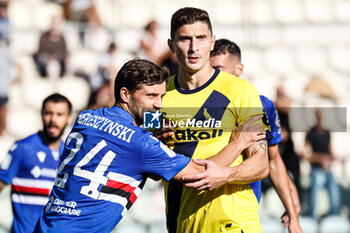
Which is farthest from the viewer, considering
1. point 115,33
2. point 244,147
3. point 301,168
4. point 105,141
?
point 115,33

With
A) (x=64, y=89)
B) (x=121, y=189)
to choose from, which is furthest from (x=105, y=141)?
(x=64, y=89)

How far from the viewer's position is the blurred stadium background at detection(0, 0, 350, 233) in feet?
35.3

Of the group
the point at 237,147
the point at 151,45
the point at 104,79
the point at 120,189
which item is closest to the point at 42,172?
the point at 120,189

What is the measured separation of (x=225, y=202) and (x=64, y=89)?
7436mm

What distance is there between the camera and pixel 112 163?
3.61 metres

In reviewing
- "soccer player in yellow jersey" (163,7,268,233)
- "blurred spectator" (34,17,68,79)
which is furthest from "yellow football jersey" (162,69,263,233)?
"blurred spectator" (34,17,68,79)

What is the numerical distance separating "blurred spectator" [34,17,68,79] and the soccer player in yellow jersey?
680 cm

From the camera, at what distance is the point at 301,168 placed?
29.4ft

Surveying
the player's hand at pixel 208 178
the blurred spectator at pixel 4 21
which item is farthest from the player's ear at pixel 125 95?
the blurred spectator at pixel 4 21

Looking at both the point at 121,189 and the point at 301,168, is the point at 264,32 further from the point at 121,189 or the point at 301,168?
the point at 121,189

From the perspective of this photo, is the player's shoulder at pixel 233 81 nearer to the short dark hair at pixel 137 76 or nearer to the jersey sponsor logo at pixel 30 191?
the short dark hair at pixel 137 76

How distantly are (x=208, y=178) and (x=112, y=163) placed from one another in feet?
2.21

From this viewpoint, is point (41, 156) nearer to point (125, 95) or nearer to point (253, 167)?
point (125, 95)

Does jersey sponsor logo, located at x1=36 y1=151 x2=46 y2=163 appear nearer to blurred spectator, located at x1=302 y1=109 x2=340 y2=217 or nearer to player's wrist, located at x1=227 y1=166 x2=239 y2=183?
player's wrist, located at x1=227 y1=166 x2=239 y2=183
